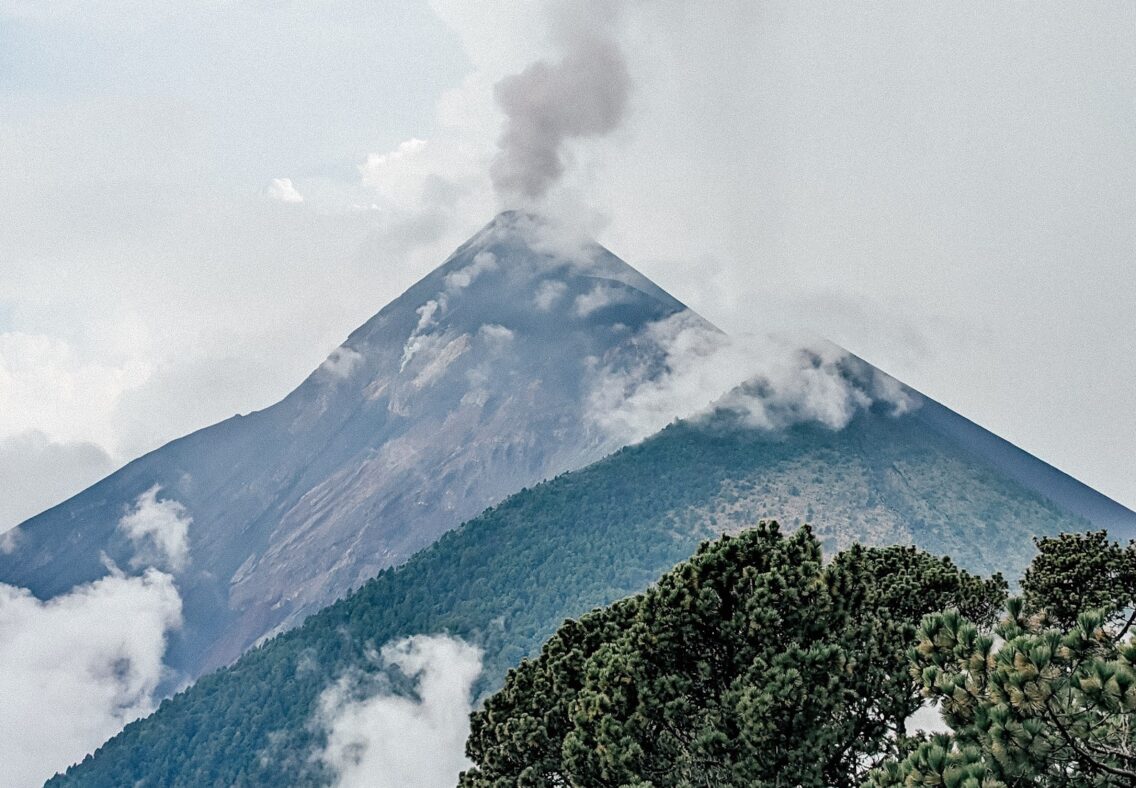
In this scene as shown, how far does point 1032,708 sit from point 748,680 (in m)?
6.66

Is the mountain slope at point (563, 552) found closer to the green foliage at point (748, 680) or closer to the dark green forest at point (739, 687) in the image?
the dark green forest at point (739, 687)

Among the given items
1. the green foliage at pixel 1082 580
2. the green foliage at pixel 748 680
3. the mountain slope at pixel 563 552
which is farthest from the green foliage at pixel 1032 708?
the mountain slope at pixel 563 552

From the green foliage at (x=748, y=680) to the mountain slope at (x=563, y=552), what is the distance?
11803 cm

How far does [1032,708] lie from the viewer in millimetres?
6914

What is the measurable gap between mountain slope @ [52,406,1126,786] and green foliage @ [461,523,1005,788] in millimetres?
118032

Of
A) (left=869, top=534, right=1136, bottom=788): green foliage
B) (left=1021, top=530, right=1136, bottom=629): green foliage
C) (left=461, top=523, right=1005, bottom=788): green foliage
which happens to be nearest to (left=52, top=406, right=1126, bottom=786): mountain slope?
(left=1021, top=530, right=1136, bottom=629): green foliage

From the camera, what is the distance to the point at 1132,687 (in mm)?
6629

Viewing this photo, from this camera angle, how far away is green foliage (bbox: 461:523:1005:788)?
42.4ft

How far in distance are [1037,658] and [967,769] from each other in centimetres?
102

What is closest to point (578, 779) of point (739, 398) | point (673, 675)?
point (673, 675)

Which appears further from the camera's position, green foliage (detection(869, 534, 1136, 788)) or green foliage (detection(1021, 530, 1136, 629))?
green foliage (detection(1021, 530, 1136, 629))

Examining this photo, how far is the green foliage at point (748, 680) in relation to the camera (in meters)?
12.9

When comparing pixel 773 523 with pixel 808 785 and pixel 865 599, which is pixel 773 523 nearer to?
pixel 865 599

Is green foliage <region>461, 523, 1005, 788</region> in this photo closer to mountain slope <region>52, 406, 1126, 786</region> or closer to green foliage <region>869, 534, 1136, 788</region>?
green foliage <region>869, 534, 1136, 788</region>
